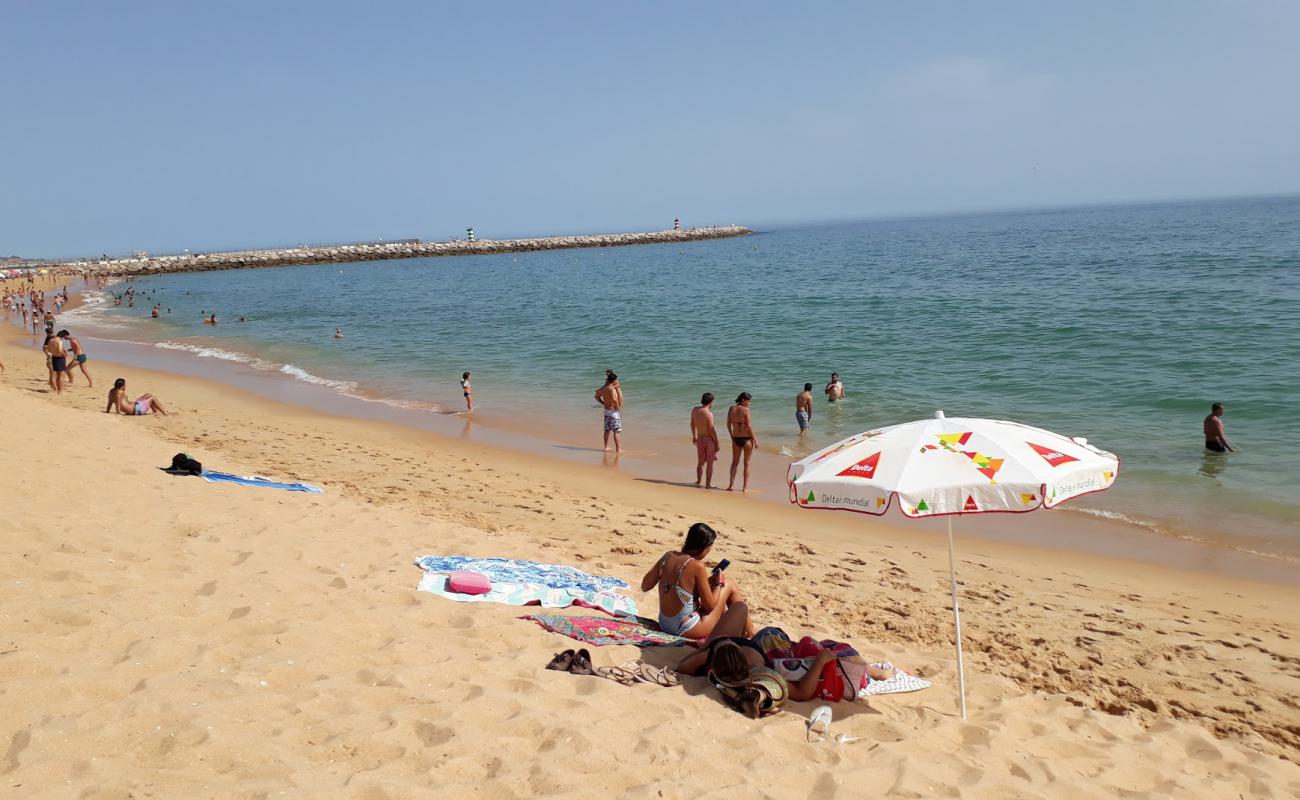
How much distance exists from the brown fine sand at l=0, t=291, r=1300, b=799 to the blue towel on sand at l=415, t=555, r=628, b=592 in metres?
0.38

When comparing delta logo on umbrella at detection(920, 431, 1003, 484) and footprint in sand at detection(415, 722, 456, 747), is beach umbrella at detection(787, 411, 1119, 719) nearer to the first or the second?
delta logo on umbrella at detection(920, 431, 1003, 484)

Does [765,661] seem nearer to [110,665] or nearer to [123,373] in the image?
[110,665]

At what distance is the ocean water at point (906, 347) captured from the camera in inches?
544

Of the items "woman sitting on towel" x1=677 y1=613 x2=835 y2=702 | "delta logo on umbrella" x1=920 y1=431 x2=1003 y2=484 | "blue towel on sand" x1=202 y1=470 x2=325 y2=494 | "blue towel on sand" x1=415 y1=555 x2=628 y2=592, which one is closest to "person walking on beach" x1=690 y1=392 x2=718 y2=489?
"blue towel on sand" x1=415 y1=555 x2=628 y2=592

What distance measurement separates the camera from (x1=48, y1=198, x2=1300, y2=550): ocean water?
45.3 ft

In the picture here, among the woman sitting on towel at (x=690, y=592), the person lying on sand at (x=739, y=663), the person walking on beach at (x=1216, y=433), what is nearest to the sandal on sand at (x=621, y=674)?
the person lying on sand at (x=739, y=663)

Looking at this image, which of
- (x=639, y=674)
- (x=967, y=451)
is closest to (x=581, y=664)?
(x=639, y=674)

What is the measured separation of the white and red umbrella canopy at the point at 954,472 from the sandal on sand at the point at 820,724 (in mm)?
1160

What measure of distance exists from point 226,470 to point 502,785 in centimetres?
801

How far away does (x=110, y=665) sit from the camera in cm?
437

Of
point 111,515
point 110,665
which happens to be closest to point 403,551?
point 111,515

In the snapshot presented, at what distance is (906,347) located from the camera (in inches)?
963

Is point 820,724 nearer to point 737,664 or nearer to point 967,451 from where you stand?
point 737,664

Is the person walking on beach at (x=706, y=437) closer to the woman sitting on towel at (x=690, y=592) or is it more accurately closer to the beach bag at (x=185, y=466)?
the woman sitting on towel at (x=690, y=592)
